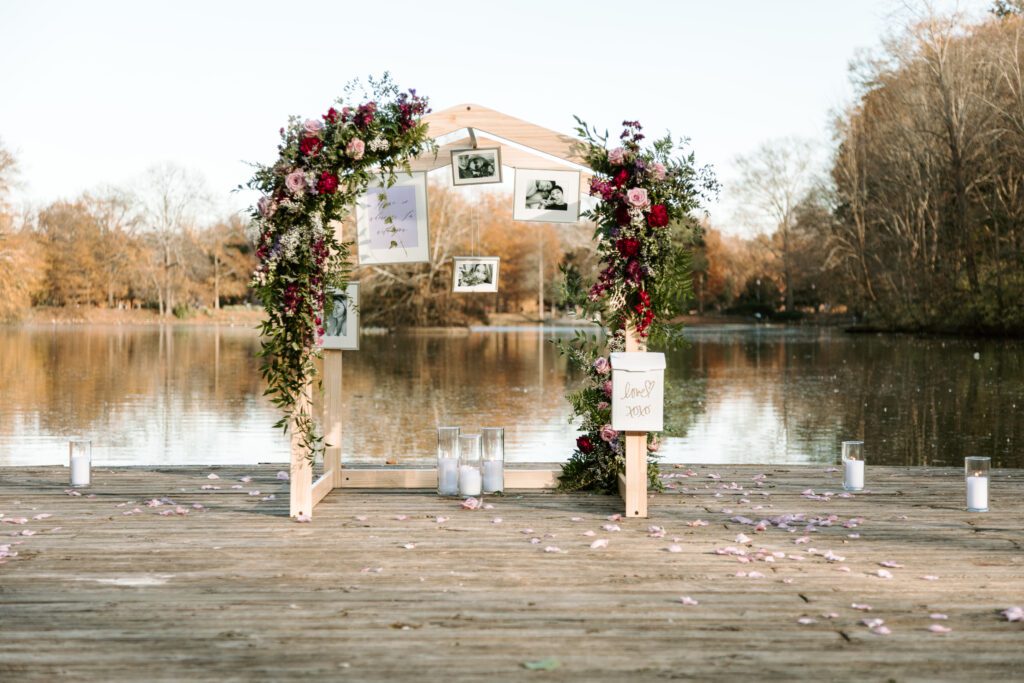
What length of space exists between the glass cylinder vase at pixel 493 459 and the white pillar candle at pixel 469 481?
17cm

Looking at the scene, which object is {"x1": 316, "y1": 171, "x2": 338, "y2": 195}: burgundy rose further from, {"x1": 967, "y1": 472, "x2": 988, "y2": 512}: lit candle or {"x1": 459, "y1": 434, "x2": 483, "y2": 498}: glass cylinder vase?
{"x1": 967, "y1": 472, "x2": 988, "y2": 512}: lit candle

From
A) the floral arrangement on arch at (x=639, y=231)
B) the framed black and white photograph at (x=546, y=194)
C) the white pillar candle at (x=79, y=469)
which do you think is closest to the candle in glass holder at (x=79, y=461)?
the white pillar candle at (x=79, y=469)

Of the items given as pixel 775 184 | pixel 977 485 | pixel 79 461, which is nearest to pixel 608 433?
pixel 977 485

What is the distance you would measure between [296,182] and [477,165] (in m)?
2.22

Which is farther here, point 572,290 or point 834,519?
point 572,290

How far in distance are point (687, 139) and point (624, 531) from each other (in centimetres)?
310

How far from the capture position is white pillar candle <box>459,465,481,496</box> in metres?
8.47

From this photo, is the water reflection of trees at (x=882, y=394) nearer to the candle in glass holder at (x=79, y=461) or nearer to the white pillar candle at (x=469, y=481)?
the white pillar candle at (x=469, y=481)

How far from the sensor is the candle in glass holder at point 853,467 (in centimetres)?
895

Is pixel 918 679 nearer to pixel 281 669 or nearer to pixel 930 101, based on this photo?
pixel 281 669

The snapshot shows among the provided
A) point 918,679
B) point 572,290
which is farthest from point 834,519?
point 918,679

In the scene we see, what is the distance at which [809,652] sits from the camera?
176 inches

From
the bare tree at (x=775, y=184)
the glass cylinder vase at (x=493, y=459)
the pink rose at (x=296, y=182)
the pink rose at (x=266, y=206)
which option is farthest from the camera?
the bare tree at (x=775, y=184)

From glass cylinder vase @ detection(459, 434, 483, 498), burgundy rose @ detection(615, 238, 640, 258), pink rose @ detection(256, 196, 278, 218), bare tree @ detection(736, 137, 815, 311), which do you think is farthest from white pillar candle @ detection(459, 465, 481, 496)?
bare tree @ detection(736, 137, 815, 311)
